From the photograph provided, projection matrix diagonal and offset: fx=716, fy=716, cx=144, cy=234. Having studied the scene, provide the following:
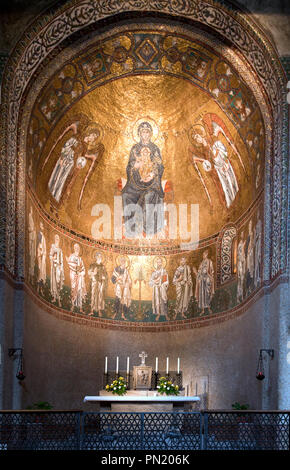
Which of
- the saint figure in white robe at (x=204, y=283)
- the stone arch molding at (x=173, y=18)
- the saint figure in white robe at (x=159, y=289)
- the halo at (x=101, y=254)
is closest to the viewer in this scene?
the stone arch molding at (x=173, y=18)

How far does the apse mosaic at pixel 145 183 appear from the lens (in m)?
18.0

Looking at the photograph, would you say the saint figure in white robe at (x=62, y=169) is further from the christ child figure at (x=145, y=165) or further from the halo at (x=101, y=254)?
the christ child figure at (x=145, y=165)

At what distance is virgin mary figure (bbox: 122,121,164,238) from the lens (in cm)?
2112

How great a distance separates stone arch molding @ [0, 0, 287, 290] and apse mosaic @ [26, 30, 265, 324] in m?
0.73

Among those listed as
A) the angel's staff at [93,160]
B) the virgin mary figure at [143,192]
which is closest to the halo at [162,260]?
the virgin mary figure at [143,192]

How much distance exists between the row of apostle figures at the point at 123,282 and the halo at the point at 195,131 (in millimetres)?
3263

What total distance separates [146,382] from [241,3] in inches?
384

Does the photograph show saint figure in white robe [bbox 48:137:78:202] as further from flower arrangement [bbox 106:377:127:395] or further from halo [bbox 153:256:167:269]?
flower arrangement [bbox 106:377:127:395]

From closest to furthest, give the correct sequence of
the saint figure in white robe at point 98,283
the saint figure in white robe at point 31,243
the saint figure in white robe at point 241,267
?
the saint figure in white robe at point 31,243 < the saint figure in white robe at point 241,267 < the saint figure in white robe at point 98,283

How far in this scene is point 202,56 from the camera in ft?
59.2

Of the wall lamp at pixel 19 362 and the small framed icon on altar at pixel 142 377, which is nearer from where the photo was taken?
the wall lamp at pixel 19 362

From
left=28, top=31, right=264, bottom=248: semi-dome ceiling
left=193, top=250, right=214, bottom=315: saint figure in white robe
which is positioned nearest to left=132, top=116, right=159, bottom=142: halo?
left=28, top=31, right=264, bottom=248: semi-dome ceiling

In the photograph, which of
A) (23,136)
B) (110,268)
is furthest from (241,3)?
(110,268)

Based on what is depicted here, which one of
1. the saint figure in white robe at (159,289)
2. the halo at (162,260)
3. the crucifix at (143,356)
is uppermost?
the halo at (162,260)
